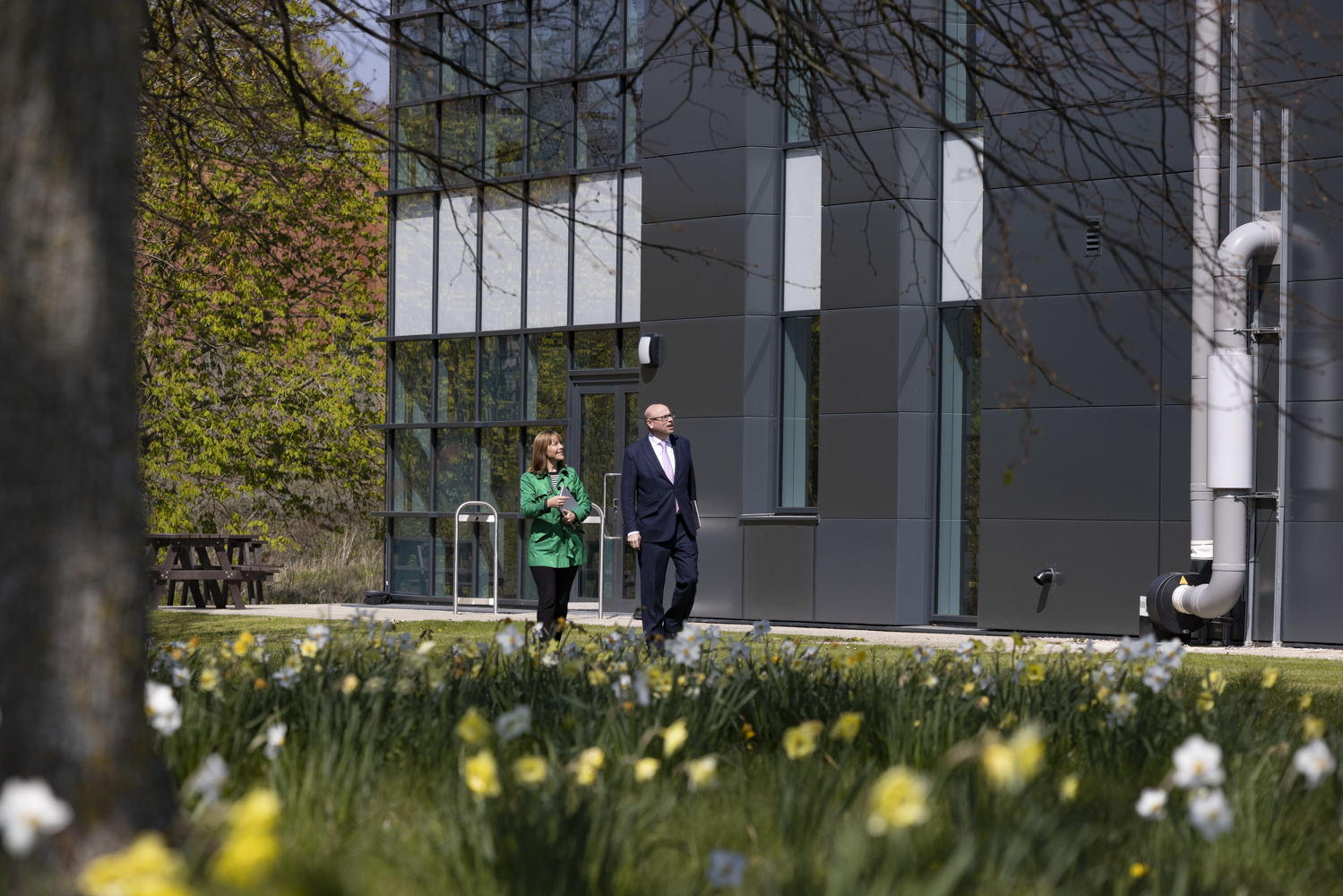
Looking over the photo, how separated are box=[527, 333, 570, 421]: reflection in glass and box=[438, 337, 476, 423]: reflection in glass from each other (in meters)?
0.91

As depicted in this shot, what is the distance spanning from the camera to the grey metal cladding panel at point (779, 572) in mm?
14250

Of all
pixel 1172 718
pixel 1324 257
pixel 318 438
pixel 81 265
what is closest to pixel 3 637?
pixel 81 265

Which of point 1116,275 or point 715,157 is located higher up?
point 715,157

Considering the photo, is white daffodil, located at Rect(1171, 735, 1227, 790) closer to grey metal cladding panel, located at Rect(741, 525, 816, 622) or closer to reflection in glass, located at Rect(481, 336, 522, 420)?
grey metal cladding panel, located at Rect(741, 525, 816, 622)

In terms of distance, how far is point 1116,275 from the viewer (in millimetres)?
12812

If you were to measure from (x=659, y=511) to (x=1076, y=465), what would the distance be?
5134 mm

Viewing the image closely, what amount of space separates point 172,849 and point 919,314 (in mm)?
12095

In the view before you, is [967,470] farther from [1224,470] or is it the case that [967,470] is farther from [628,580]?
[628,580]

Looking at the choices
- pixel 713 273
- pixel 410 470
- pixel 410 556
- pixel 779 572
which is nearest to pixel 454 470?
pixel 410 470

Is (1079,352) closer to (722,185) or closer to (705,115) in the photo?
(722,185)

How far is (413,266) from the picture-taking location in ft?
57.8

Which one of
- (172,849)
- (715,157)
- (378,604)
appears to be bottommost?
(378,604)

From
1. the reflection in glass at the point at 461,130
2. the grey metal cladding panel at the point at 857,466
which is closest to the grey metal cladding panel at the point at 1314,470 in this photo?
the grey metal cladding panel at the point at 857,466

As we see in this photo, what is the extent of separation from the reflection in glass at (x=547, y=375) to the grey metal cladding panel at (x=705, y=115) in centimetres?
262
